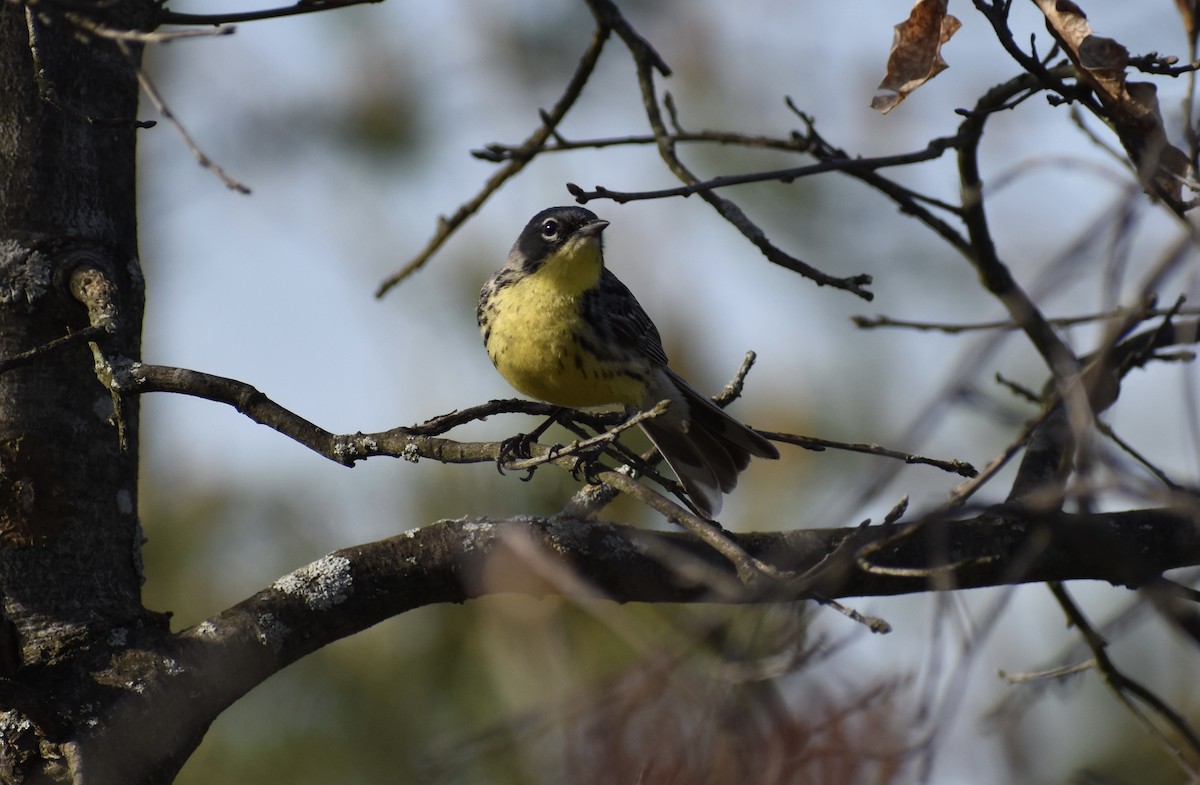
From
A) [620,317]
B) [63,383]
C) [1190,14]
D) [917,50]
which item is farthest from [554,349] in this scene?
[1190,14]

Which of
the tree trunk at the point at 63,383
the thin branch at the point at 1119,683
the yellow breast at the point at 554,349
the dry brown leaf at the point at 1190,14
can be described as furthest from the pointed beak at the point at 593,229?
the dry brown leaf at the point at 1190,14

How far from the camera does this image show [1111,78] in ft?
9.96

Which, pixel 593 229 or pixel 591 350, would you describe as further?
pixel 593 229

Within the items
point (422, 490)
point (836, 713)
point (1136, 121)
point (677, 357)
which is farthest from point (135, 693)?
point (677, 357)

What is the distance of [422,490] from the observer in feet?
27.3

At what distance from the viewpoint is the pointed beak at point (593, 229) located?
602 cm

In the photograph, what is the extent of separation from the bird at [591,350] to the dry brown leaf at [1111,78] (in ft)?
8.27

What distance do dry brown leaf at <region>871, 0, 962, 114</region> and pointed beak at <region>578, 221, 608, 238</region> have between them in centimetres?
283

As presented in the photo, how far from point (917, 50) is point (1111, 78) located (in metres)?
0.48

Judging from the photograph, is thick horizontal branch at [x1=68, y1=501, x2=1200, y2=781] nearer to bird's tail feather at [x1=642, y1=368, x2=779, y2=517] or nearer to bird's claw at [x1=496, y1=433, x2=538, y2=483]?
bird's claw at [x1=496, y1=433, x2=538, y2=483]

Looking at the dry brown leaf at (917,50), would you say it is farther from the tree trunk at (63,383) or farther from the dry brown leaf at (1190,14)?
the tree trunk at (63,383)

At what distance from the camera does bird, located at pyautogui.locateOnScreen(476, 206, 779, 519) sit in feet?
18.0

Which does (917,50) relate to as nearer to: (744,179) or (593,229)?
(744,179)

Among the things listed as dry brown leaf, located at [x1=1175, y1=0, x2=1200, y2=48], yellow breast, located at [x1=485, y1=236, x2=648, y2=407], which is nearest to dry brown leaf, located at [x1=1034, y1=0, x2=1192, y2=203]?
dry brown leaf, located at [x1=1175, y1=0, x2=1200, y2=48]
